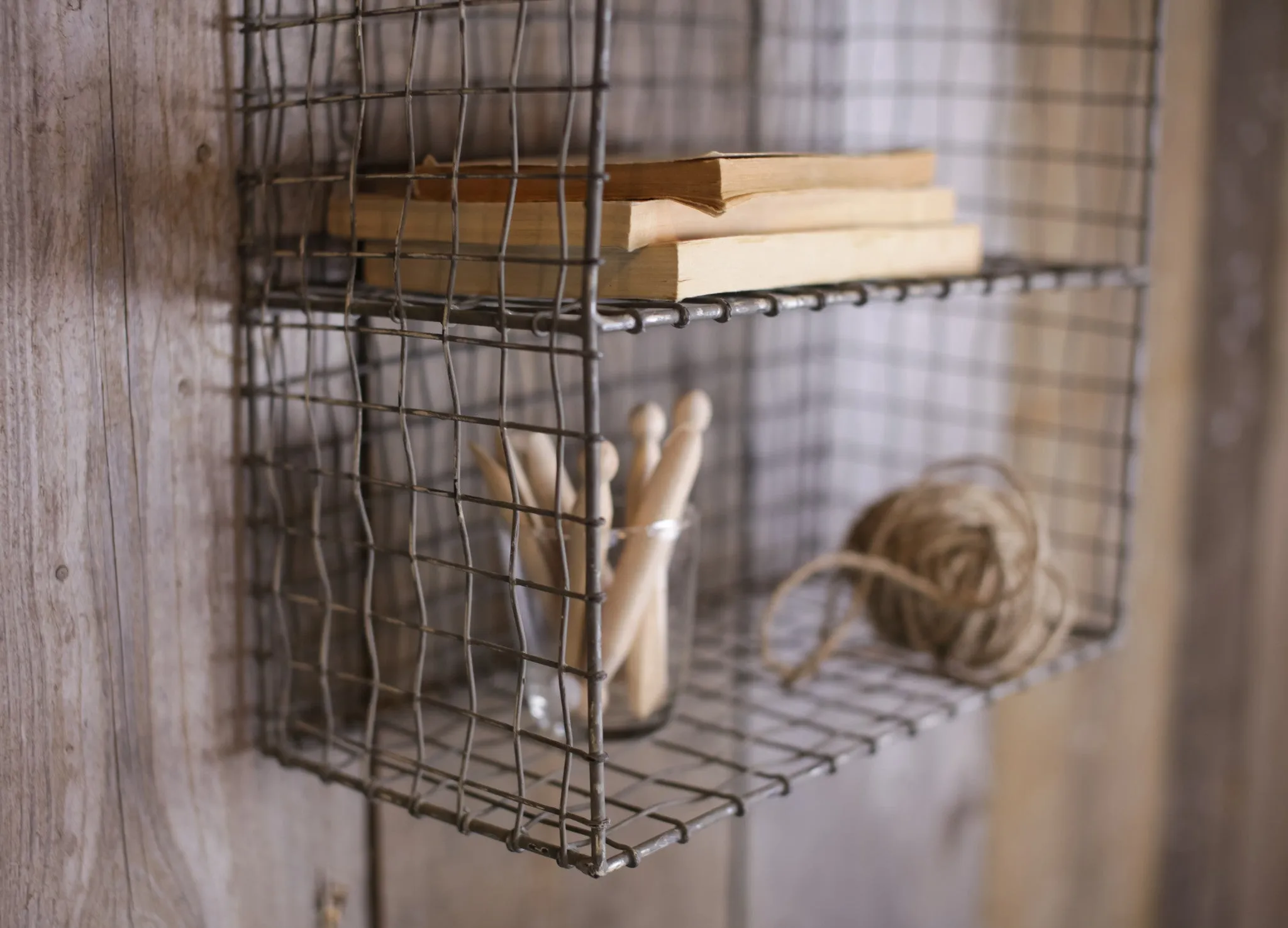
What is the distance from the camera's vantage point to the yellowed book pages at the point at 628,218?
56 cm

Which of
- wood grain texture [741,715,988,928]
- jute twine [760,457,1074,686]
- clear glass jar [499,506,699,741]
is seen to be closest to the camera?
clear glass jar [499,506,699,741]

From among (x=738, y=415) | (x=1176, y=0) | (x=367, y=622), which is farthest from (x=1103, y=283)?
(x=1176, y=0)

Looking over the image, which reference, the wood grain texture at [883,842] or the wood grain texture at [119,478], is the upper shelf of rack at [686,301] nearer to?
the wood grain texture at [119,478]

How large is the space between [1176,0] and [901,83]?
397mm

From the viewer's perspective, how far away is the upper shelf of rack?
1.75ft

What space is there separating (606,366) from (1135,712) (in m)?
0.85

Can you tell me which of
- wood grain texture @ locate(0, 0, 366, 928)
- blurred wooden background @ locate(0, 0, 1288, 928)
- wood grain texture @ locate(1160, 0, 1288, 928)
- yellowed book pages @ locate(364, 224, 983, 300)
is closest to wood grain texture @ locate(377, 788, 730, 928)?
blurred wooden background @ locate(0, 0, 1288, 928)

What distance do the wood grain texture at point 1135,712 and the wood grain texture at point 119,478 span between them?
0.80m

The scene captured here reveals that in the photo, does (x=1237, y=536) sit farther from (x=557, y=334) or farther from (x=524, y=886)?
(x=557, y=334)

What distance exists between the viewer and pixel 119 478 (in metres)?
0.63

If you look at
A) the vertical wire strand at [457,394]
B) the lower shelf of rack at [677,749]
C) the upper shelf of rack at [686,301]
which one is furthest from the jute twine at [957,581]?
the vertical wire strand at [457,394]

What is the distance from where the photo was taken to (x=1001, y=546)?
78 cm

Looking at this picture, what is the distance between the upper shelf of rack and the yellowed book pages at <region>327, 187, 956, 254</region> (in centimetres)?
3

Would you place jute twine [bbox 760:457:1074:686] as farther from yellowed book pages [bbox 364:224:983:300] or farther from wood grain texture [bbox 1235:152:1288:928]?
wood grain texture [bbox 1235:152:1288:928]
